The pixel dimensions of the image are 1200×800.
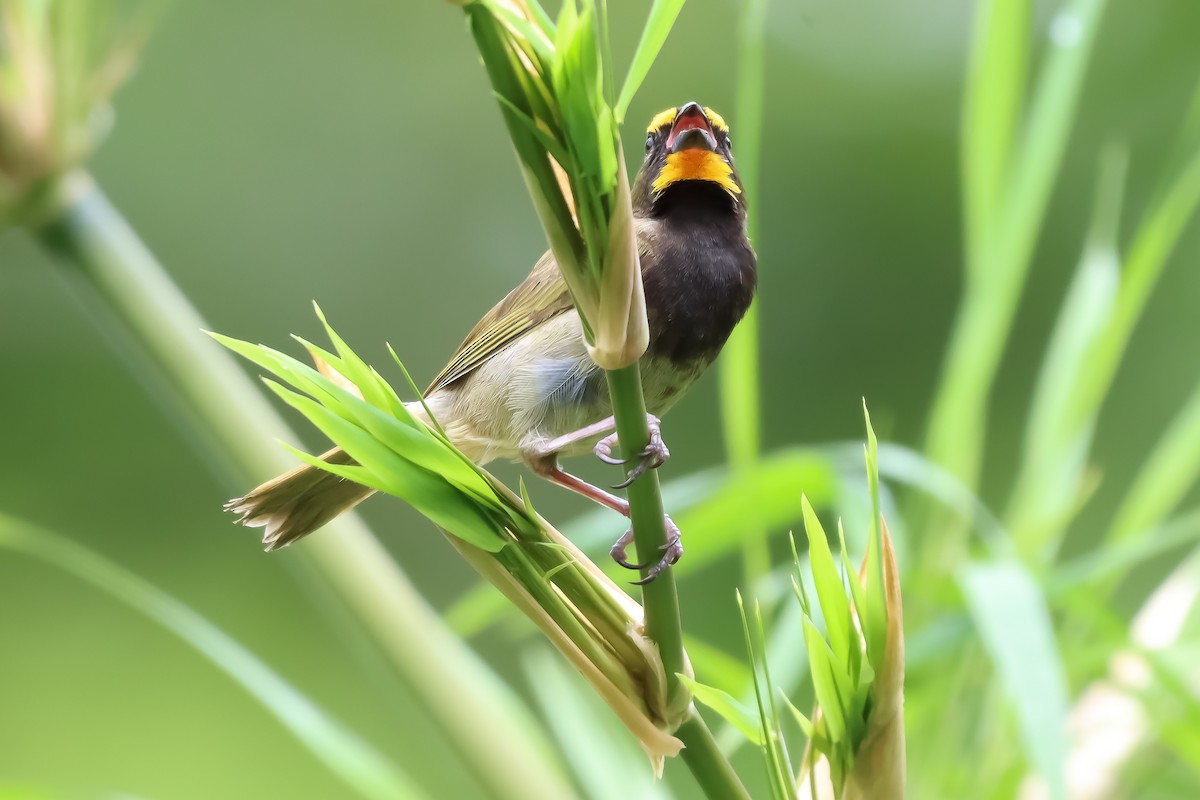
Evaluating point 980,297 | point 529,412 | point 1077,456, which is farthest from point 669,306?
point 1077,456

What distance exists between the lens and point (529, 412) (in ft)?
4.80

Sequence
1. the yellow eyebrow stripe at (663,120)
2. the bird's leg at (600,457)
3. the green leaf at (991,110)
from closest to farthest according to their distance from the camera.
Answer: the bird's leg at (600,457) < the green leaf at (991,110) < the yellow eyebrow stripe at (663,120)

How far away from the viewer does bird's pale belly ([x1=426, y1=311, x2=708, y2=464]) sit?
1406 millimetres

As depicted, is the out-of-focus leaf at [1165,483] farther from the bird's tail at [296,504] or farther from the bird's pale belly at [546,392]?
the bird's tail at [296,504]

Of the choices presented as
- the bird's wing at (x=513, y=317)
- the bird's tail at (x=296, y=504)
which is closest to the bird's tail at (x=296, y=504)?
the bird's tail at (x=296, y=504)

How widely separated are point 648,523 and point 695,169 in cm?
95

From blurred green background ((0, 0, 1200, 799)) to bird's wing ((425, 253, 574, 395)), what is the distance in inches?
64.8

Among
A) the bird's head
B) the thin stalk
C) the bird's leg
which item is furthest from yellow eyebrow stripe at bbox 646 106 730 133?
the bird's leg

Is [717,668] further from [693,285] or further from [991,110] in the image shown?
[991,110]

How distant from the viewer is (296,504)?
1.20 m

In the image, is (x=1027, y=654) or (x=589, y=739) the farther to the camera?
(x=589, y=739)

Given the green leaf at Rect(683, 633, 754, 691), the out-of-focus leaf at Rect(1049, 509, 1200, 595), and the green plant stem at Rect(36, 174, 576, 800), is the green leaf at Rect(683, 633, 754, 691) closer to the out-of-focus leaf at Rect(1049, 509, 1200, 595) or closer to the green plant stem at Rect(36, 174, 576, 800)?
the green plant stem at Rect(36, 174, 576, 800)

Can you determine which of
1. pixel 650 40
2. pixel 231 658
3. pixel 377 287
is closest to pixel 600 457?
pixel 231 658

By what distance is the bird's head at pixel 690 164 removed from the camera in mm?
1439
